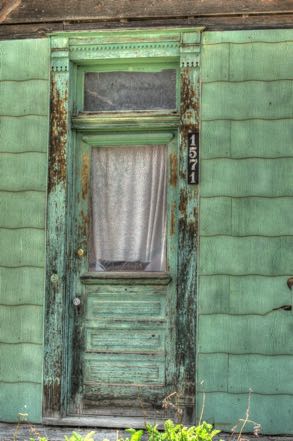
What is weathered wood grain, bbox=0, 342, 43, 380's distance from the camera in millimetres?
6738

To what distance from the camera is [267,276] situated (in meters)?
6.48

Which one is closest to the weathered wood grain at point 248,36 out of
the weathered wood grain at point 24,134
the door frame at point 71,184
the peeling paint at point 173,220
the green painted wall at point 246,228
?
the green painted wall at point 246,228

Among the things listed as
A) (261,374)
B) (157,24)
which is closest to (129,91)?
(157,24)

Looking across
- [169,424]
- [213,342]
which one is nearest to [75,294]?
[213,342]

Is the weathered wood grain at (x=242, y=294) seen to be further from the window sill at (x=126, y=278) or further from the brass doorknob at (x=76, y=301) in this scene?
the brass doorknob at (x=76, y=301)

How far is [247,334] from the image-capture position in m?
A: 6.47

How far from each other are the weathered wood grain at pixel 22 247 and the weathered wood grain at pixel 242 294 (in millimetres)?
1393

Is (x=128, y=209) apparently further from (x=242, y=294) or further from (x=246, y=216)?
(x=242, y=294)

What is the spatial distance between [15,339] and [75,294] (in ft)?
2.06

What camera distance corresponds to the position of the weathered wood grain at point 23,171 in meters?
6.88

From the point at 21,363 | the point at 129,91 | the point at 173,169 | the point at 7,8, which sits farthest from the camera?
the point at 7,8

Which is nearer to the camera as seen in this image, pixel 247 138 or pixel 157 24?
pixel 247 138

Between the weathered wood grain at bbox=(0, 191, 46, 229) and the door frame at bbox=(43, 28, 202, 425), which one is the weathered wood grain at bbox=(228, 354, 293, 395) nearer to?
the door frame at bbox=(43, 28, 202, 425)

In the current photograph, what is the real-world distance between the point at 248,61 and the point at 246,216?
128 centimetres
